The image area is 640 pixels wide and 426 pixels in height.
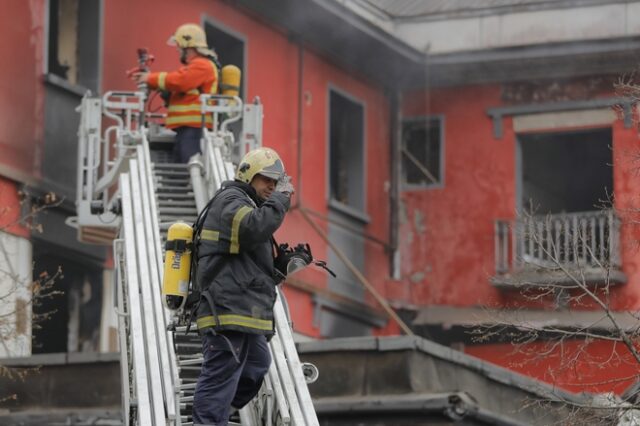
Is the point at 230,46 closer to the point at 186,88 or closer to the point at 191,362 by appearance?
the point at 186,88

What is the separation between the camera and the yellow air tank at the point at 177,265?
10.9 metres

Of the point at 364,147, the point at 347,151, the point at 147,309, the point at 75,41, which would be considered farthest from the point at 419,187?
the point at 147,309

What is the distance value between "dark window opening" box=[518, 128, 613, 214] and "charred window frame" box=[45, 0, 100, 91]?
26.9 ft

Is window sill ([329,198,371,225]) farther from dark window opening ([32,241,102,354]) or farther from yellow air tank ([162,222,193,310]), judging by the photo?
yellow air tank ([162,222,193,310])

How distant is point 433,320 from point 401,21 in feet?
13.7

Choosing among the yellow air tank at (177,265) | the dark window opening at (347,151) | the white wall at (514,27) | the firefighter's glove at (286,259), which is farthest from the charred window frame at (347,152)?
the yellow air tank at (177,265)

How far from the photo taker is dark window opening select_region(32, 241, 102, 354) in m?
19.2

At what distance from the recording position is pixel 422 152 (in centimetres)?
2592

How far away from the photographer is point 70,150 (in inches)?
756

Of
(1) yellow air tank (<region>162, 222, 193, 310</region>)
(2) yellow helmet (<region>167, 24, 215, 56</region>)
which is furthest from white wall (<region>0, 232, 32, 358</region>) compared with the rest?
(1) yellow air tank (<region>162, 222, 193, 310</region>)

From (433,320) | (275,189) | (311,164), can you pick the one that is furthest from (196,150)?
(433,320)

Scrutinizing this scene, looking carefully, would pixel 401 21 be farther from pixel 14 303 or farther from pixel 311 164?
pixel 14 303

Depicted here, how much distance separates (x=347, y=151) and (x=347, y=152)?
0.02m

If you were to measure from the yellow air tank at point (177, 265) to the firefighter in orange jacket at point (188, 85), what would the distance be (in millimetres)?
5294
